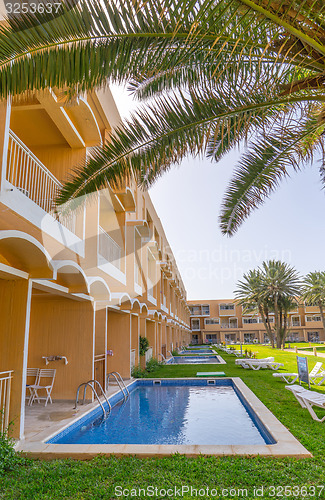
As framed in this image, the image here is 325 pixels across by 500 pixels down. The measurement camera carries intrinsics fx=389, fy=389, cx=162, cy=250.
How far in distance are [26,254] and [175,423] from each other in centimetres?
587

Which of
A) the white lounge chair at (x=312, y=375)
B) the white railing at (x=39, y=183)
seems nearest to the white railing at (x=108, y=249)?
the white railing at (x=39, y=183)

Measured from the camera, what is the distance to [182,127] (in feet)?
18.2

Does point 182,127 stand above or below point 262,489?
above

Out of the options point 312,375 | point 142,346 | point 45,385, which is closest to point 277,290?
point 142,346

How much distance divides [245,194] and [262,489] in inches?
196

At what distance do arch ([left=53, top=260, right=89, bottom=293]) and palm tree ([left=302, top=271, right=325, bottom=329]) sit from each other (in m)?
50.6

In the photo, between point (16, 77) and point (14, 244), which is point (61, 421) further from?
point (16, 77)

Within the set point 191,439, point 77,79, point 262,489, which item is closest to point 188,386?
point 191,439

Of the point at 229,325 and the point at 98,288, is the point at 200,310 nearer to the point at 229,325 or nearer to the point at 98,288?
the point at 229,325

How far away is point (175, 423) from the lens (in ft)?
32.3

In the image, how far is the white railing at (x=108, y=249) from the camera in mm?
12578

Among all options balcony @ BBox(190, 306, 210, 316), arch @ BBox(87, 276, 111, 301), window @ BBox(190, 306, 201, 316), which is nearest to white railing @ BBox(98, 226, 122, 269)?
arch @ BBox(87, 276, 111, 301)

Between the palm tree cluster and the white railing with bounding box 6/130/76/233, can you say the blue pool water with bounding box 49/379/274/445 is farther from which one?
the palm tree cluster

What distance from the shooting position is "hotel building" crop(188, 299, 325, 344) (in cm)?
7525
